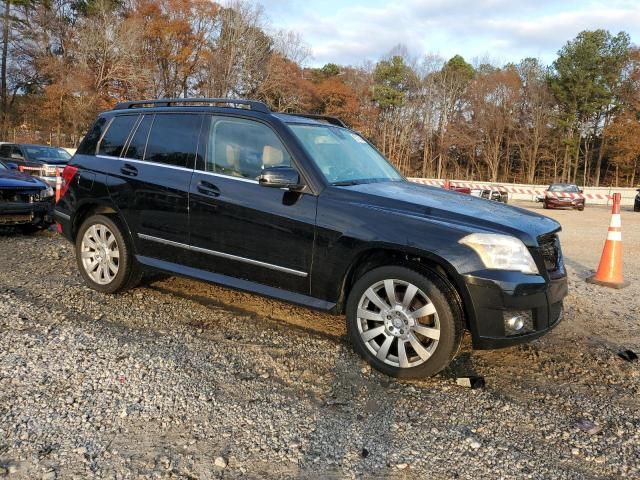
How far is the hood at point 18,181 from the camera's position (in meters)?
8.14

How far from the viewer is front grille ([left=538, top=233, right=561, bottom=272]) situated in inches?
144

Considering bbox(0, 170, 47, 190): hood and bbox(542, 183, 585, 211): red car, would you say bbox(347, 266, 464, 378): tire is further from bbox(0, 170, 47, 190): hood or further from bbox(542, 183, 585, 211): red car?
bbox(542, 183, 585, 211): red car

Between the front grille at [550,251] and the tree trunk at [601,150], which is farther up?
the tree trunk at [601,150]

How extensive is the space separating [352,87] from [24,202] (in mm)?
50914

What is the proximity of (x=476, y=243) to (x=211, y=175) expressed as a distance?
2222 mm

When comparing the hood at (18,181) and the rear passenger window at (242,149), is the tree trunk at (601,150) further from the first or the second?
the rear passenger window at (242,149)

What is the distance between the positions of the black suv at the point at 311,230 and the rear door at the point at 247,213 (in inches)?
0.4

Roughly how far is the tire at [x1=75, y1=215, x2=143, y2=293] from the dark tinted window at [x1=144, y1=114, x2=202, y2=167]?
2.70ft

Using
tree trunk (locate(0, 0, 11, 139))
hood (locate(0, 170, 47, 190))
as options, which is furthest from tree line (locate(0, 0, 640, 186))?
hood (locate(0, 170, 47, 190))

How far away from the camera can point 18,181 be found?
8383 mm

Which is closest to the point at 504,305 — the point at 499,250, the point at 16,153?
the point at 499,250

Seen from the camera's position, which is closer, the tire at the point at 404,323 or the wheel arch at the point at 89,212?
the tire at the point at 404,323

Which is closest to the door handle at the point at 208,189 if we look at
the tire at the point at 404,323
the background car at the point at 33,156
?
the tire at the point at 404,323

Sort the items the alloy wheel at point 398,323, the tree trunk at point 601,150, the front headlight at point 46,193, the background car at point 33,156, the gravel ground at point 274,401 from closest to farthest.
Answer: the gravel ground at point 274,401, the alloy wheel at point 398,323, the front headlight at point 46,193, the background car at point 33,156, the tree trunk at point 601,150
